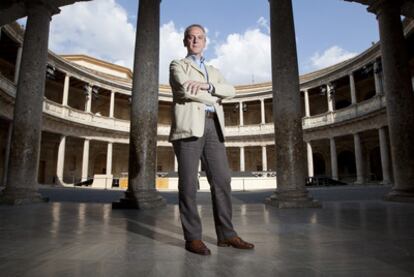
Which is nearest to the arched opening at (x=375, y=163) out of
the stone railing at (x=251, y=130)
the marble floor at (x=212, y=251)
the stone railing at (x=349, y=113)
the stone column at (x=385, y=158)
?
the stone railing at (x=349, y=113)

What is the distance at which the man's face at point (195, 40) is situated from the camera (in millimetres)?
2602

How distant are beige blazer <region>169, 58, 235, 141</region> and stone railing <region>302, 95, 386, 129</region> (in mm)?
22961

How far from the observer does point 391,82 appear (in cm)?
796

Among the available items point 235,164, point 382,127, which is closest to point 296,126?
point 382,127

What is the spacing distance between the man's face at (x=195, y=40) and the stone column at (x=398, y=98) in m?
7.19

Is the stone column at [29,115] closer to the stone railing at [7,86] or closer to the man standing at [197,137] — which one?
the man standing at [197,137]

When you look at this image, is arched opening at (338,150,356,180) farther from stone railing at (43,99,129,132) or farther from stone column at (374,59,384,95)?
stone railing at (43,99,129,132)

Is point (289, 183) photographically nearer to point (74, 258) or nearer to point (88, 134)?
point (74, 258)

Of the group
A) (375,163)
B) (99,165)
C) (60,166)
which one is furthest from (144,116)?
(375,163)

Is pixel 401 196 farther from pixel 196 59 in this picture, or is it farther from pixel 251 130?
pixel 251 130

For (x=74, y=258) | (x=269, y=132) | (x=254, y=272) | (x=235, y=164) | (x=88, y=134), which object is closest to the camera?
(x=254, y=272)

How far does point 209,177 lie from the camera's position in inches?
102

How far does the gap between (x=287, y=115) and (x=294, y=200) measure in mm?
2007

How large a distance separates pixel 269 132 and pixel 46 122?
21.9 meters
